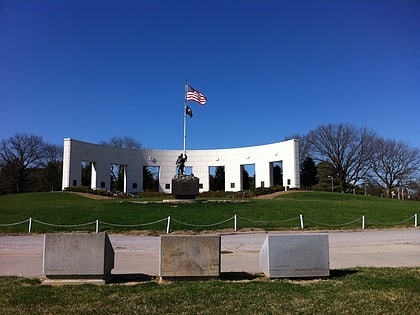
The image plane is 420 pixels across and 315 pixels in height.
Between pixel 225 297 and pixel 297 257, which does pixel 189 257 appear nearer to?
pixel 225 297

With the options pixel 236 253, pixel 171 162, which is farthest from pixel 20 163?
pixel 236 253

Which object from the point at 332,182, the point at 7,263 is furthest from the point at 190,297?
the point at 332,182

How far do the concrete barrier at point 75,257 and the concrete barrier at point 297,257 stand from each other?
11.2ft

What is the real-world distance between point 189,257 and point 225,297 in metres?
1.66

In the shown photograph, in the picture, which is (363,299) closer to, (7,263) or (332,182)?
(7,263)

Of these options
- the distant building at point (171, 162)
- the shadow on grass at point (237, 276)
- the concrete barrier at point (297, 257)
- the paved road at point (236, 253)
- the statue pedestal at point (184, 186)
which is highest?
the distant building at point (171, 162)

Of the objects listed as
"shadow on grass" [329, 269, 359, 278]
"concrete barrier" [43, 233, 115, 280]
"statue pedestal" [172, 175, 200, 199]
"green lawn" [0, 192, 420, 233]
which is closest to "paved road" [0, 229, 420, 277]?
"shadow on grass" [329, 269, 359, 278]

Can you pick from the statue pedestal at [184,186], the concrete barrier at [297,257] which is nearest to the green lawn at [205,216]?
the statue pedestal at [184,186]

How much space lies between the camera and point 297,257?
27.4 ft

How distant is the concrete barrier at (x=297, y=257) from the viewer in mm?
8305

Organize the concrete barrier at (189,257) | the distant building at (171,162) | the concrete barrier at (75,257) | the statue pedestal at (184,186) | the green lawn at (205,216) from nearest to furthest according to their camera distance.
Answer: the concrete barrier at (75,257) → the concrete barrier at (189,257) → the green lawn at (205,216) → the statue pedestal at (184,186) → the distant building at (171,162)

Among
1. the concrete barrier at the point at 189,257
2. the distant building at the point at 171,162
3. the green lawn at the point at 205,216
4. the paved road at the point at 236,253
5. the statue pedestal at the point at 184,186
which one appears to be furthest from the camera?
the distant building at the point at 171,162

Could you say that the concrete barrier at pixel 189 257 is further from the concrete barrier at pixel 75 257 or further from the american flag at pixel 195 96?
the american flag at pixel 195 96

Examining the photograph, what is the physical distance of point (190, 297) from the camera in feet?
21.8
